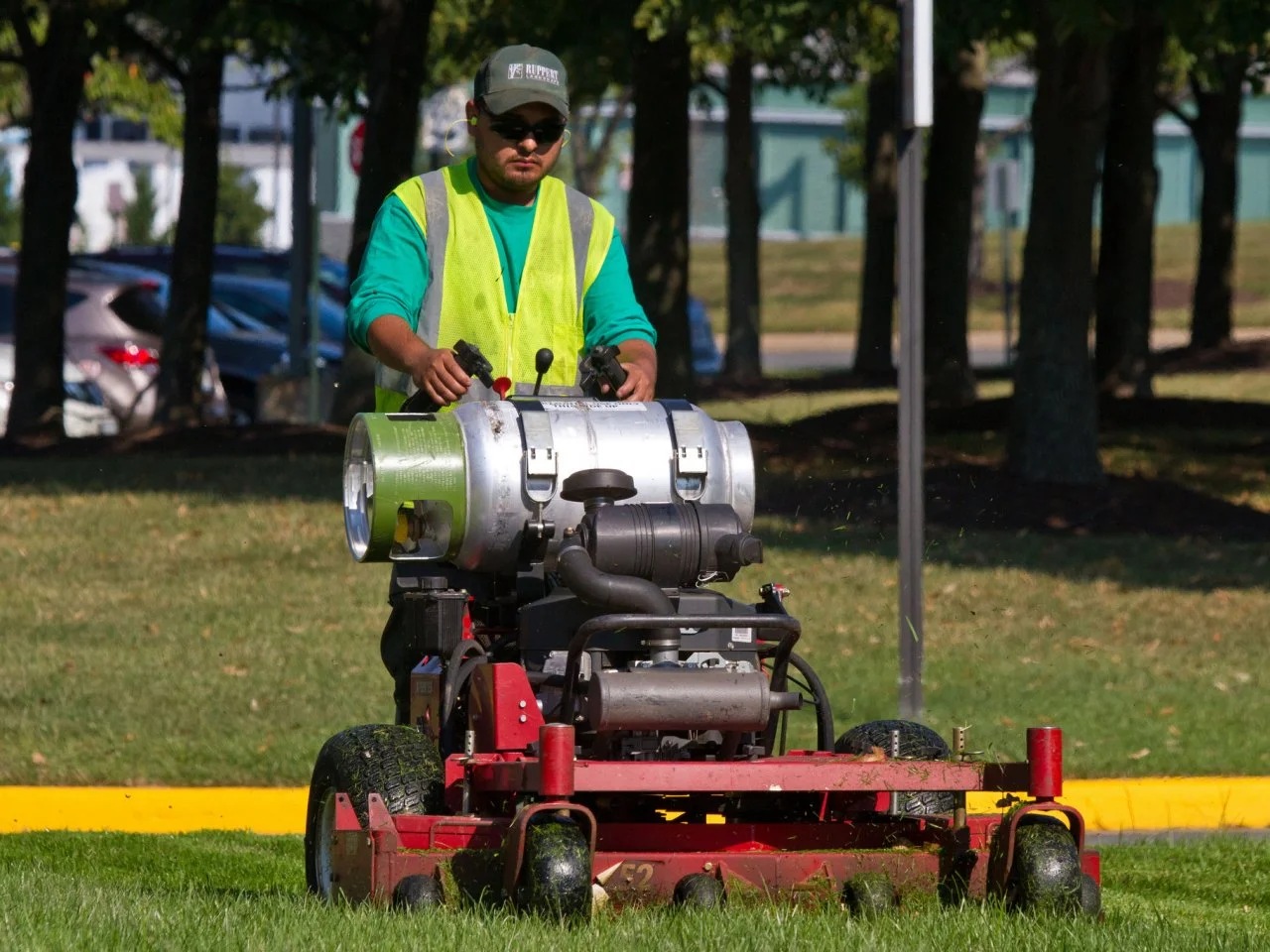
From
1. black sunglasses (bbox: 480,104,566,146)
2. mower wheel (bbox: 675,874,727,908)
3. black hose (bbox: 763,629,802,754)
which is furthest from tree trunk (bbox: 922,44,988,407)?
mower wheel (bbox: 675,874,727,908)

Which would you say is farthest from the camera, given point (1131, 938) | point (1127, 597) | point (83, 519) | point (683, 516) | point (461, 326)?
point (83, 519)

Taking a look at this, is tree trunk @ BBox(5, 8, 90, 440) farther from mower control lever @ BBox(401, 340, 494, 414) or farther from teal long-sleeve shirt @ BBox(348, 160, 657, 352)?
mower control lever @ BBox(401, 340, 494, 414)

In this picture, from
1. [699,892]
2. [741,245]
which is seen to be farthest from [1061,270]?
[741,245]

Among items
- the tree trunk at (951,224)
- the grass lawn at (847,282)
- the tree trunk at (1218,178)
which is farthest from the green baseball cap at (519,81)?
the grass lawn at (847,282)

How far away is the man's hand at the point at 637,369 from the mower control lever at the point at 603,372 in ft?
0.08

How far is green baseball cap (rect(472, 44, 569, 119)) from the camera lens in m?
5.75

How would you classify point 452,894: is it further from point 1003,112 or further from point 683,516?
point 1003,112

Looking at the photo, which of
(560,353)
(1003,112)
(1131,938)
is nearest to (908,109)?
(560,353)

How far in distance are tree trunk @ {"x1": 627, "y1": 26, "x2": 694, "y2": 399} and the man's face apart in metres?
12.4

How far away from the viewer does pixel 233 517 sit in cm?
1440

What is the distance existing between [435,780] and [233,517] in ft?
30.9

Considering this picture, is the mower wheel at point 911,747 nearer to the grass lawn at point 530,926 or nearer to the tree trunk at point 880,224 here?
the grass lawn at point 530,926

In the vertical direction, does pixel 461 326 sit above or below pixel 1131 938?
above

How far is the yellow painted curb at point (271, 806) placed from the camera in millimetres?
8258
